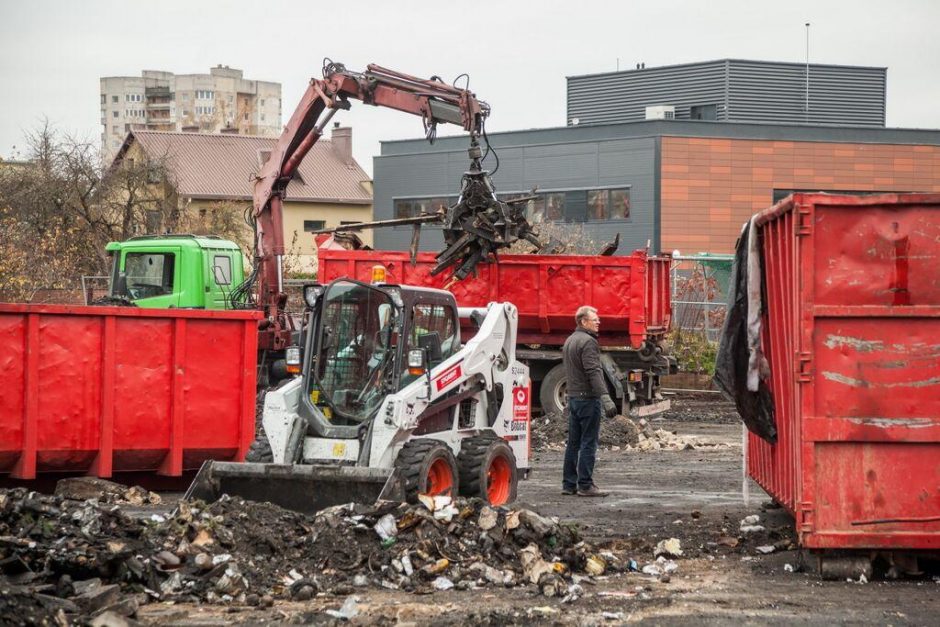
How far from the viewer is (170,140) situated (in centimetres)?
6506

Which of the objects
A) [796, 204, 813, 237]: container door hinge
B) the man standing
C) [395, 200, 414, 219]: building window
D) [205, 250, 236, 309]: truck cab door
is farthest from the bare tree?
[796, 204, 813, 237]: container door hinge

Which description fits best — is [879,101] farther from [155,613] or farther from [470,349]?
[155,613]

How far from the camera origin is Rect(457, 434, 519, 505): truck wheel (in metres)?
10.9

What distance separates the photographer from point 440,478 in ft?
34.4

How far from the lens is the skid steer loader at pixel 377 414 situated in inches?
391

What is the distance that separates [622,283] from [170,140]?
5014cm

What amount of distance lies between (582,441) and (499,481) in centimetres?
150

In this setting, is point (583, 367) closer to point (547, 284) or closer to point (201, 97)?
point (547, 284)

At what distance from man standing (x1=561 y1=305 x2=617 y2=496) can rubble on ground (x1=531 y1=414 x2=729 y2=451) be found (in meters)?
4.68

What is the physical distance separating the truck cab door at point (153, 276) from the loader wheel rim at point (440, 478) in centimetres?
982

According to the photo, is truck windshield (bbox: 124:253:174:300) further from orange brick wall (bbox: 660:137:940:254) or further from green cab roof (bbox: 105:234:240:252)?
orange brick wall (bbox: 660:137:940:254)

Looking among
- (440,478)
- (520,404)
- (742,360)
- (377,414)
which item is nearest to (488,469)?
(440,478)

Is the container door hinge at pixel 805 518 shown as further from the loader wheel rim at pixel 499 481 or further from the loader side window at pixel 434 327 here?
the loader wheel rim at pixel 499 481

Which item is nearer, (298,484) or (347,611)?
(347,611)
